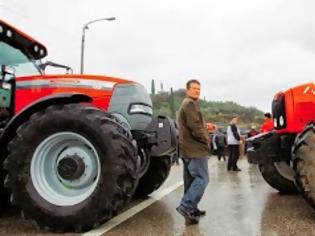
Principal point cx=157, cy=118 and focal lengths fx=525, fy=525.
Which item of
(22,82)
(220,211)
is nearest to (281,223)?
(220,211)

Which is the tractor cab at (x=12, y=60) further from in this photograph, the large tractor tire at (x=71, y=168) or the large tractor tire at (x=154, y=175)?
the large tractor tire at (x=154, y=175)

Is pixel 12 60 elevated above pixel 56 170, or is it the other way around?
pixel 12 60

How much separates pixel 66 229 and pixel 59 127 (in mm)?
1162

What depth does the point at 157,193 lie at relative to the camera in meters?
9.16

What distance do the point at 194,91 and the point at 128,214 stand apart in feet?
6.06

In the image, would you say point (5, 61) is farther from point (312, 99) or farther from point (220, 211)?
point (312, 99)

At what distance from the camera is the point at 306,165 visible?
642 cm

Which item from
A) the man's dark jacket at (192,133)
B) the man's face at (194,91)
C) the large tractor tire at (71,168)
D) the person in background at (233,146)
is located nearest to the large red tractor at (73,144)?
the large tractor tire at (71,168)

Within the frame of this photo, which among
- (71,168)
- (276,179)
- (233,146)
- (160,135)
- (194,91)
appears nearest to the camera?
(71,168)

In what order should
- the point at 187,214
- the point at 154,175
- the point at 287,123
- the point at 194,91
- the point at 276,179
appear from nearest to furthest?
1. the point at 187,214
2. the point at 194,91
3. the point at 287,123
4. the point at 154,175
5. the point at 276,179

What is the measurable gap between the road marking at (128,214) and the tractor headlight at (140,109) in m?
1.36

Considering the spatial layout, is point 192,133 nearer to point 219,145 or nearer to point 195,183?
point 195,183

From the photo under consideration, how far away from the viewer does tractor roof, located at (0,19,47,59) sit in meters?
7.27


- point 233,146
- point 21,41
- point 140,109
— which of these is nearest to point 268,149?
point 140,109
